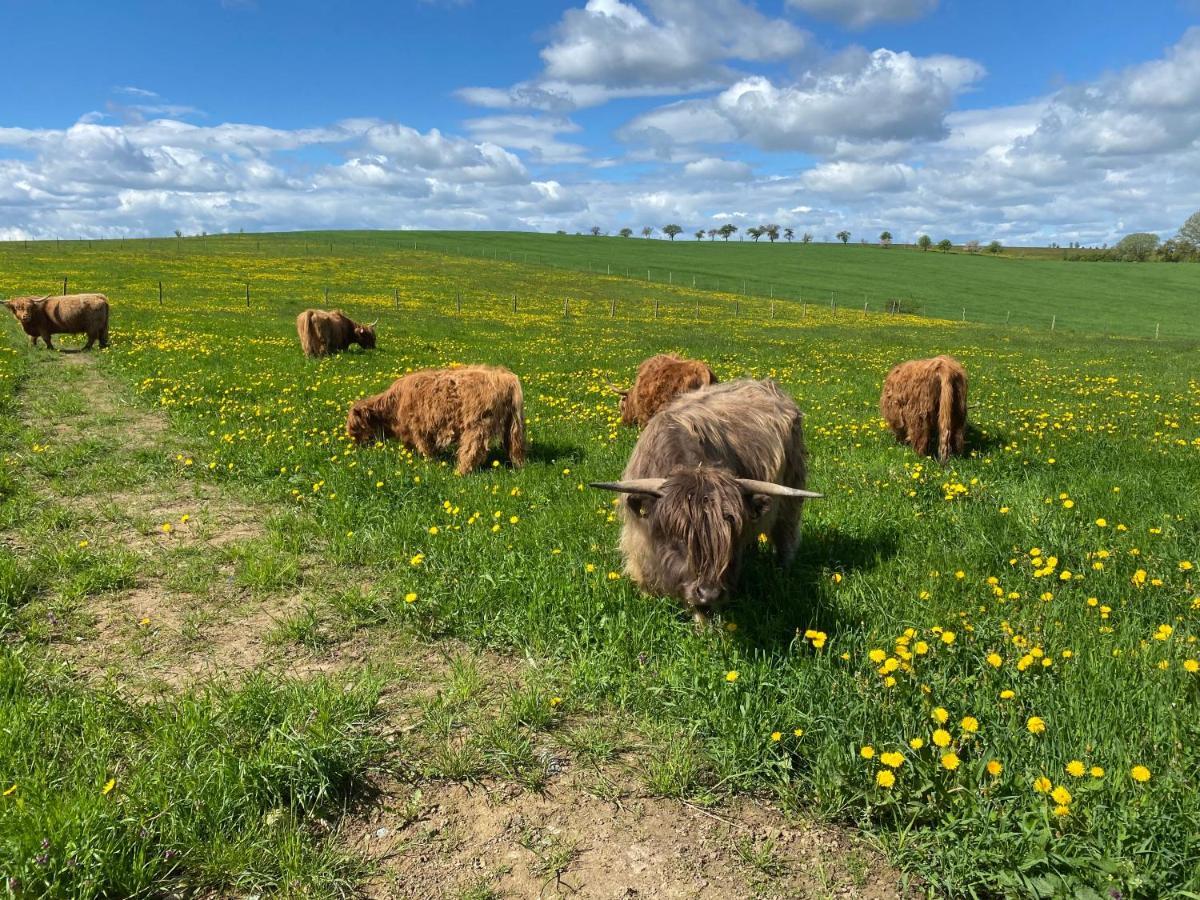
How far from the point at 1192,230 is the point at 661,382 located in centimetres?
13976

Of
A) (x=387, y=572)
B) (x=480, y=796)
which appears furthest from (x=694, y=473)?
(x=387, y=572)

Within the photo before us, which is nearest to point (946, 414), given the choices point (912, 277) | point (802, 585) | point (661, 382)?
point (661, 382)

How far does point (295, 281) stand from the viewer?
48.6m

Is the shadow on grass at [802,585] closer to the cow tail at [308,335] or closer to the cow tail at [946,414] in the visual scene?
the cow tail at [946,414]

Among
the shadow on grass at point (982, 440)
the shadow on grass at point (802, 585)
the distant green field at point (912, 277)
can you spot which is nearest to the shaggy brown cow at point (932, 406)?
the shadow on grass at point (982, 440)

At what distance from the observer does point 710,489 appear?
441 cm

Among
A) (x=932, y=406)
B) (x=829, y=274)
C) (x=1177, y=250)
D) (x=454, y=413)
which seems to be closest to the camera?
(x=454, y=413)

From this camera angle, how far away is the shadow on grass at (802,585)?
4.72 m

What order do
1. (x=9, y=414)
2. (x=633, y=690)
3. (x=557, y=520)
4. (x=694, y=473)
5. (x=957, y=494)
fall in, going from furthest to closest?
(x=9, y=414) → (x=957, y=494) → (x=557, y=520) → (x=694, y=473) → (x=633, y=690)

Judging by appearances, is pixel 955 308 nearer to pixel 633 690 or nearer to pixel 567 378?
pixel 567 378

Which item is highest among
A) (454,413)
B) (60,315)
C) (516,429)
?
(60,315)

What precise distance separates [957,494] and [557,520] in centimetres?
455

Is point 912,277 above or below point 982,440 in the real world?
above

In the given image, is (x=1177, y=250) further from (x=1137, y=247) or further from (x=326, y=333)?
(x=326, y=333)
